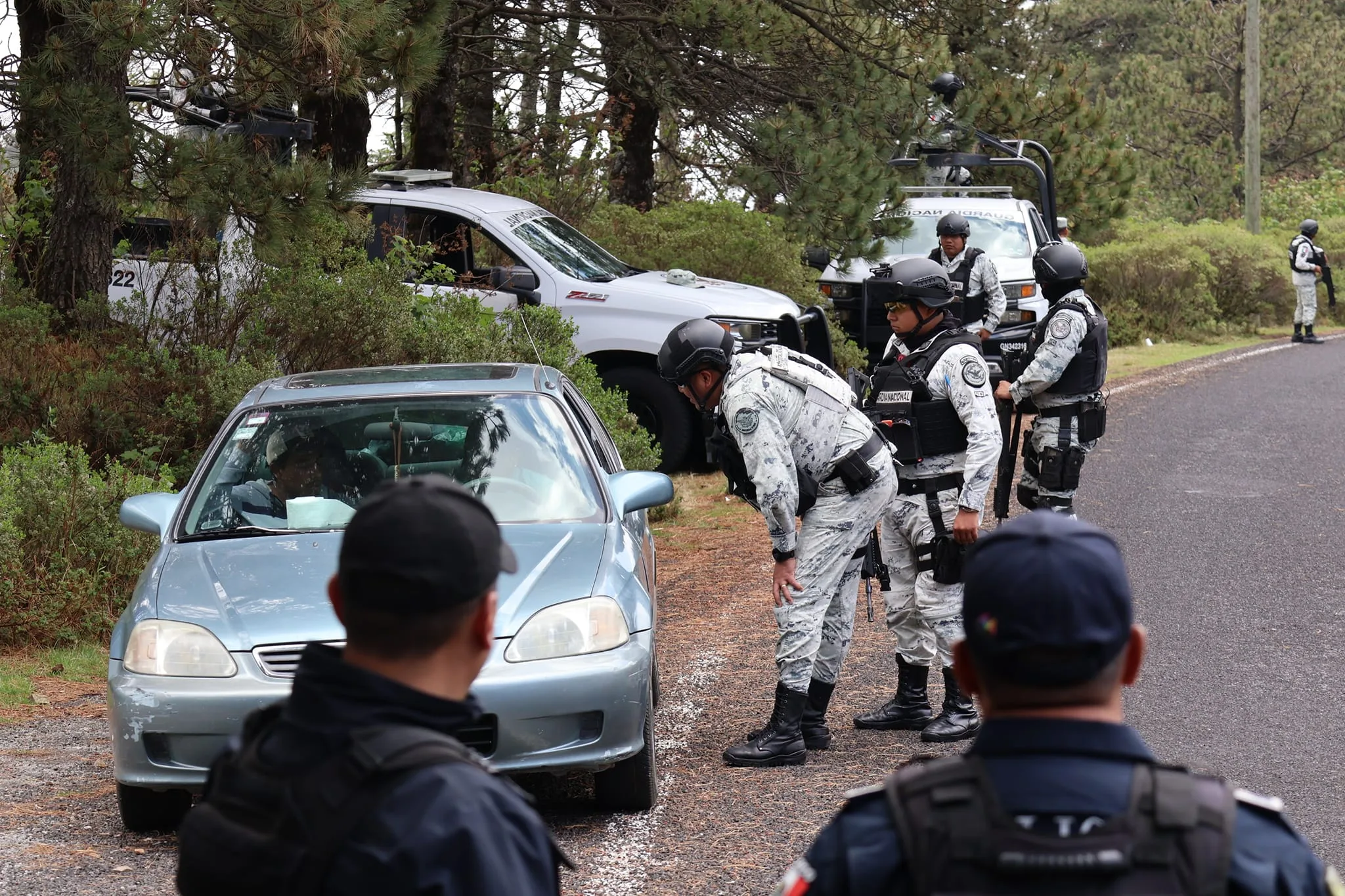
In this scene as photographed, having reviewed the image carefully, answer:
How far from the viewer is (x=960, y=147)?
581 inches

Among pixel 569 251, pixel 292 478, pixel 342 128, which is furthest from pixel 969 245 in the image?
pixel 292 478

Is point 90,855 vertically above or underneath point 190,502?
underneath

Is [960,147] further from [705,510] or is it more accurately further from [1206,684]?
[1206,684]

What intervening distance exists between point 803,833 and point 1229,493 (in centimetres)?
731

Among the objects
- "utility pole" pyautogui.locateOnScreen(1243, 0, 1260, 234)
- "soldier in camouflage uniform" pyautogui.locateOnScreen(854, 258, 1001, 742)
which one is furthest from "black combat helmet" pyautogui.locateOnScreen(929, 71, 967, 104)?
"utility pole" pyautogui.locateOnScreen(1243, 0, 1260, 234)

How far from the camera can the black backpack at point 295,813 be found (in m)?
1.74

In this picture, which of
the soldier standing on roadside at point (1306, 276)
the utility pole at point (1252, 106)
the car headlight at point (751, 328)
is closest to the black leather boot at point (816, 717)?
the car headlight at point (751, 328)

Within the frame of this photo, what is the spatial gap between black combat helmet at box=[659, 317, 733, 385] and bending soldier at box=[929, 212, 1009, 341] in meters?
6.54

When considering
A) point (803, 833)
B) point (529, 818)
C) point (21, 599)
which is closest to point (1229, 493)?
point (803, 833)

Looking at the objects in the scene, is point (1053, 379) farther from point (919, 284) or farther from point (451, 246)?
point (451, 246)

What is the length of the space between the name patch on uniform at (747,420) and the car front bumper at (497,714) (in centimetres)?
110

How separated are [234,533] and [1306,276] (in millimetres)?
19763

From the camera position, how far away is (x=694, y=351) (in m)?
5.42

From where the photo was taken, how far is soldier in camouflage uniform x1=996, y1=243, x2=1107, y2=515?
7.39 metres
